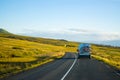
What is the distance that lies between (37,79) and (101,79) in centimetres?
444

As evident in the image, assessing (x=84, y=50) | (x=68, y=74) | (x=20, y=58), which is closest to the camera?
(x=68, y=74)

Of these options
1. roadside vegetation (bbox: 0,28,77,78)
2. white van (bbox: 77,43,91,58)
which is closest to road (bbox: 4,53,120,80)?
roadside vegetation (bbox: 0,28,77,78)

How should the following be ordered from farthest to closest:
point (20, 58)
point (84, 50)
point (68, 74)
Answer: point (84, 50) → point (20, 58) → point (68, 74)

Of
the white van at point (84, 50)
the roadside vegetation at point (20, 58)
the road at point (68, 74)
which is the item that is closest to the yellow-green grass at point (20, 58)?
the roadside vegetation at point (20, 58)

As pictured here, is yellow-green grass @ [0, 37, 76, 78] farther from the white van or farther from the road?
the white van

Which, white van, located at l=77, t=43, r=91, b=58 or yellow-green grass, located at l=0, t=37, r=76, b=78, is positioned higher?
white van, located at l=77, t=43, r=91, b=58

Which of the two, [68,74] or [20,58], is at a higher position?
[68,74]

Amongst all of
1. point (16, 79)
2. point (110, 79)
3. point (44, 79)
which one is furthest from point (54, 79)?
point (110, 79)

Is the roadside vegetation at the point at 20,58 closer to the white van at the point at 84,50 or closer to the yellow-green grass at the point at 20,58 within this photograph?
the yellow-green grass at the point at 20,58

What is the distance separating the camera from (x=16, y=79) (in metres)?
21.2

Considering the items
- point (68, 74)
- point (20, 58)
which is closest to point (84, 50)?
point (20, 58)

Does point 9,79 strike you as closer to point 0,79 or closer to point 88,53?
point 0,79

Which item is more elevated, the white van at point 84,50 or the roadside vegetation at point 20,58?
the white van at point 84,50

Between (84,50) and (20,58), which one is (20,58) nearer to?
(20,58)
